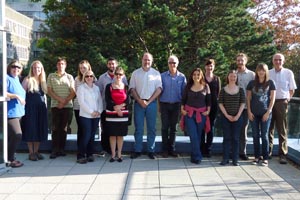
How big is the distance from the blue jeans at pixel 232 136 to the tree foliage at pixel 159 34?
23.6 ft

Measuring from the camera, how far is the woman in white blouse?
277 inches

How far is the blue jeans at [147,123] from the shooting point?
7.38 m

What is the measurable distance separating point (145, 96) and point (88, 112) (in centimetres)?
103

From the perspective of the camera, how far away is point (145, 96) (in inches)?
288

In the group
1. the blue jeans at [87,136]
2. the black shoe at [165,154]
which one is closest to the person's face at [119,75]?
the blue jeans at [87,136]

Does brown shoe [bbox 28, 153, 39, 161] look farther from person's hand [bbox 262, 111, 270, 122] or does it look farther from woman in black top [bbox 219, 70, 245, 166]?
person's hand [bbox 262, 111, 270, 122]

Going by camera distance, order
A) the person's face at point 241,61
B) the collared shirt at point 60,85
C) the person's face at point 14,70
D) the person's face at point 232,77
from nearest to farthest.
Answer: the person's face at point 14,70
the person's face at point 232,77
the person's face at point 241,61
the collared shirt at point 60,85

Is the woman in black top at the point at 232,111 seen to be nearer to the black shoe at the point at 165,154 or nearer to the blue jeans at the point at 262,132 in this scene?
the blue jeans at the point at 262,132

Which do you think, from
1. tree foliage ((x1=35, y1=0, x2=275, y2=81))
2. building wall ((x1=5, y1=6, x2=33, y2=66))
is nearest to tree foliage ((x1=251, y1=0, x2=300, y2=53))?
tree foliage ((x1=35, y1=0, x2=275, y2=81))

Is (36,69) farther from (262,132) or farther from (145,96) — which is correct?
(262,132)

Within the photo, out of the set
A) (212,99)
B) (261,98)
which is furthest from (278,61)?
(212,99)

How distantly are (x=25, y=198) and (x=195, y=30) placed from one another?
1223cm

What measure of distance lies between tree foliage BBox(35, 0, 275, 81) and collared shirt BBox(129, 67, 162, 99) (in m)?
6.46

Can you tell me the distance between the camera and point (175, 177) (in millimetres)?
6180
